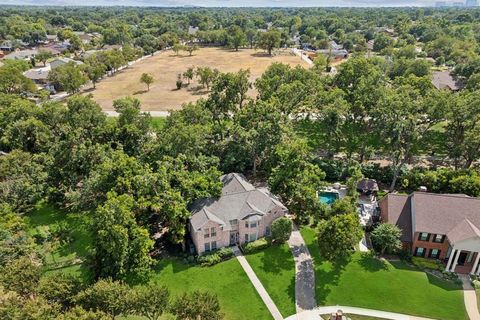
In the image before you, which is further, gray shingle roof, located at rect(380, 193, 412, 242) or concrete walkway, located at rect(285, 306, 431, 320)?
gray shingle roof, located at rect(380, 193, 412, 242)

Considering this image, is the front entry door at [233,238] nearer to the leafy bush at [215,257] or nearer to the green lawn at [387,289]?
the leafy bush at [215,257]

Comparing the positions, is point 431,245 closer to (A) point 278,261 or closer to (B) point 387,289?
(B) point 387,289

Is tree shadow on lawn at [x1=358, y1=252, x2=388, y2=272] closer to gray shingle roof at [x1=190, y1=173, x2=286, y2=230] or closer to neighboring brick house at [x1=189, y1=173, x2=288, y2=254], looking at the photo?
Answer: neighboring brick house at [x1=189, y1=173, x2=288, y2=254]

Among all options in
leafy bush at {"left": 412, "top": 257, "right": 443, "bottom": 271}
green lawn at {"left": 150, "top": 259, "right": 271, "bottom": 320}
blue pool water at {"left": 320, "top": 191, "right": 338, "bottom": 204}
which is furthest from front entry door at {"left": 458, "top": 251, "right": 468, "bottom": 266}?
green lawn at {"left": 150, "top": 259, "right": 271, "bottom": 320}

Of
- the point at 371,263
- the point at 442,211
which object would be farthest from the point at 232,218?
the point at 442,211

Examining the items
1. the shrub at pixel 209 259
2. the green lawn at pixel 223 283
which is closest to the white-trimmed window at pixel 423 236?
the green lawn at pixel 223 283

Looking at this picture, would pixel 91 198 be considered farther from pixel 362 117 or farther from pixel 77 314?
pixel 362 117

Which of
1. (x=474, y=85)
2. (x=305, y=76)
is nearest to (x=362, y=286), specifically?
(x=305, y=76)
